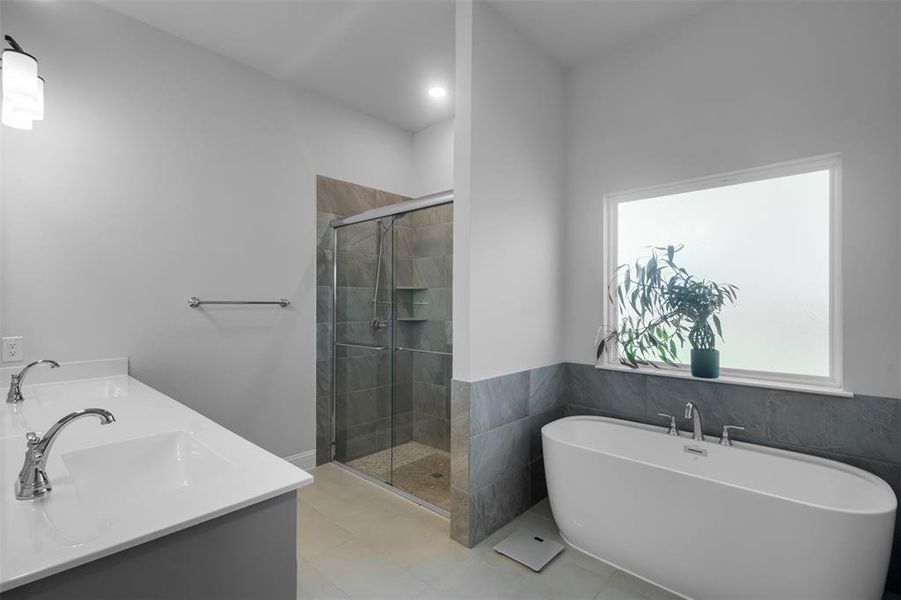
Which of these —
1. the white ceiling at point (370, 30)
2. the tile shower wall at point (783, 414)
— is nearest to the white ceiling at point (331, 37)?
the white ceiling at point (370, 30)

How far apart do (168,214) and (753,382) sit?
325cm

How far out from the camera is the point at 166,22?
2396 millimetres

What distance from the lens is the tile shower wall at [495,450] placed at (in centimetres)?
221

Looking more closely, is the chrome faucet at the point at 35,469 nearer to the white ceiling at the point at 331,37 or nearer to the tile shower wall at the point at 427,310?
the tile shower wall at the point at 427,310

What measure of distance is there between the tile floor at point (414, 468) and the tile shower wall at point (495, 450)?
0.49m

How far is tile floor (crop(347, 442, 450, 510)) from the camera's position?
111 inches

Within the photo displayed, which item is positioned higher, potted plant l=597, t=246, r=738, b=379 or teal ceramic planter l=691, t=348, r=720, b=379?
potted plant l=597, t=246, r=738, b=379

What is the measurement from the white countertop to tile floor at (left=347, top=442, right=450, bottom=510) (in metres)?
1.55

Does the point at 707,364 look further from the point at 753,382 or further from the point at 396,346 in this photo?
the point at 396,346

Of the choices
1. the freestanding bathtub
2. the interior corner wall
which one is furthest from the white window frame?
the interior corner wall

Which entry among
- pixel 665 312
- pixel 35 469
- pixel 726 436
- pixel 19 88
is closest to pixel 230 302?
pixel 19 88

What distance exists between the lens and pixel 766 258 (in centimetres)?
227

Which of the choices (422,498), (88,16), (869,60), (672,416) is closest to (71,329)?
(88,16)

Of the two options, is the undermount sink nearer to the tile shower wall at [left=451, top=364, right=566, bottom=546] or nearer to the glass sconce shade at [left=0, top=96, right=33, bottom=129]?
the tile shower wall at [left=451, top=364, right=566, bottom=546]
